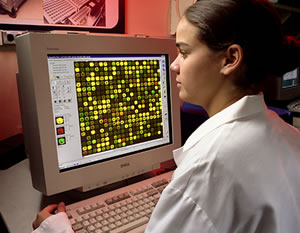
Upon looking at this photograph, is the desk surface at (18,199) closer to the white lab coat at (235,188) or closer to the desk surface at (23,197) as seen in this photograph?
Result: the desk surface at (23,197)

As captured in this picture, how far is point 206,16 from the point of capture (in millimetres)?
565

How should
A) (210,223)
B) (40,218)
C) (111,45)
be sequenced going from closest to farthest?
(210,223), (40,218), (111,45)

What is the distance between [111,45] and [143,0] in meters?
0.73

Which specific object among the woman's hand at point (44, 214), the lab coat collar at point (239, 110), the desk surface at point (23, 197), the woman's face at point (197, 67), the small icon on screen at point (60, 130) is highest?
the woman's face at point (197, 67)

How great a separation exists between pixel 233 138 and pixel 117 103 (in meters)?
0.44

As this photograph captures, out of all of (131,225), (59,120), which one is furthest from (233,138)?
(59,120)

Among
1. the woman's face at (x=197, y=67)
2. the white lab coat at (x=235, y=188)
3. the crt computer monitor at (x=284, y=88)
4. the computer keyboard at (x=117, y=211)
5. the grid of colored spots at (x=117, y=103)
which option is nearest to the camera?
the white lab coat at (x=235, y=188)

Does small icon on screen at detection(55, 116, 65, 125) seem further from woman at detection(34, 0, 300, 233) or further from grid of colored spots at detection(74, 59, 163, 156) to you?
woman at detection(34, 0, 300, 233)

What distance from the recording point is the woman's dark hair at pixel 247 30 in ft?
1.78

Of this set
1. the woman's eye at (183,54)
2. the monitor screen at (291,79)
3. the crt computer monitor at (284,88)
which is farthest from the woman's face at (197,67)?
the monitor screen at (291,79)

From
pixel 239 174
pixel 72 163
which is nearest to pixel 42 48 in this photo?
pixel 72 163

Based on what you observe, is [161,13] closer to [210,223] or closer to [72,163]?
[72,163]

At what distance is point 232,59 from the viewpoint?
560 millimetres

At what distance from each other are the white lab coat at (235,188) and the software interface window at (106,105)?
Result: 14.2 inches
